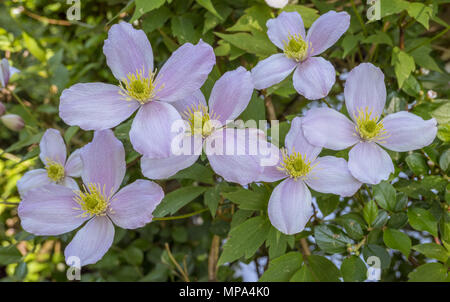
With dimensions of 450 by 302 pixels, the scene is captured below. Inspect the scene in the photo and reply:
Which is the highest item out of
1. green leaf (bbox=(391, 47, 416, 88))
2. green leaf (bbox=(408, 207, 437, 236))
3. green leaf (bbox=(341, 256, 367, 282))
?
green leaf (bbox=(391, 47, 416, 88))

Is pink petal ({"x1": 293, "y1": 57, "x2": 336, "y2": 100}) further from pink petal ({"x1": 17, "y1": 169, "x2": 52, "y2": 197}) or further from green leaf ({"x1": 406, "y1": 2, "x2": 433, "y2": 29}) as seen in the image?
pink petal ({"x1": 17, "y1": 169, "x2": 52, "y2": 197})

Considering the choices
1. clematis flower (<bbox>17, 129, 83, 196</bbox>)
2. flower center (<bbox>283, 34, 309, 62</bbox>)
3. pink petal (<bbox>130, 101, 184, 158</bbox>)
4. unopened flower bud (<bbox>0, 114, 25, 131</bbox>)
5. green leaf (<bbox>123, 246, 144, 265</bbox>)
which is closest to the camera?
pink petal (<bbox>130, 101, 184, 158</bbox>)

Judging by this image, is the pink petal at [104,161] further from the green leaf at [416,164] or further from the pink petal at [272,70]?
the green leaf at [416,164]

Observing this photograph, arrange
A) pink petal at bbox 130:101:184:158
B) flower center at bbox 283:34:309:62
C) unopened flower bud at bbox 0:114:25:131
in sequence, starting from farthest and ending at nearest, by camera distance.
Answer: unopened flower bud at bbox 0:114:25:131
flower center at bbox 283:34:309:62
pink petal at bbox 130:101:184:158

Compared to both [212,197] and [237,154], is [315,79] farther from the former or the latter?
[212,197]

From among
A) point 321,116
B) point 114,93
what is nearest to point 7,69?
point 114,93

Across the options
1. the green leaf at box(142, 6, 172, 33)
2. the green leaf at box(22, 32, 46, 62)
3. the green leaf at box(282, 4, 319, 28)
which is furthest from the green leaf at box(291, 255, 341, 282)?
the green leaf at box(22, 32, 46, 62)

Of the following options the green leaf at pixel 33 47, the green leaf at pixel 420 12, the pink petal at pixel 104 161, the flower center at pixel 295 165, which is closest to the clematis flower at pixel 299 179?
the flower center at pixel 295 165

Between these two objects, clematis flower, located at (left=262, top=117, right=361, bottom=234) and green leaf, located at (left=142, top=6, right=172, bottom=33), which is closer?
clematis flower, located at (left=262, top=117, right=361, bottom=234)

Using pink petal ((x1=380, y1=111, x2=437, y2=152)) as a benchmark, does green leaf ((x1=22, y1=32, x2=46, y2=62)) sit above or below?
below
